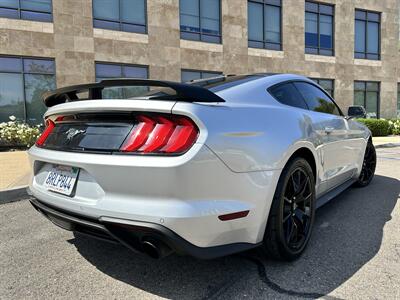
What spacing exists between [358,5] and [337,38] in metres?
2.78

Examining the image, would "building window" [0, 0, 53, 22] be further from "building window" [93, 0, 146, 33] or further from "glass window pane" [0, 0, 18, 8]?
"building window" [93, 0, 146, 33]

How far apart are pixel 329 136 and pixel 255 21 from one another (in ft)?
50.2

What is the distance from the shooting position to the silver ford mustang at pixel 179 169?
6.55ft

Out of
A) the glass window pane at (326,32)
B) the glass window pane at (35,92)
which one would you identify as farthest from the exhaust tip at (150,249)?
the glass window pane at (326,32)

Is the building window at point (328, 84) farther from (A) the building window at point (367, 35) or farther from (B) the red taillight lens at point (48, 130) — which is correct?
(B) the red taillight lens at point (48, 130)

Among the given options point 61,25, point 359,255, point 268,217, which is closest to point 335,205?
point 359,255

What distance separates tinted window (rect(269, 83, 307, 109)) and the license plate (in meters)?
1.72

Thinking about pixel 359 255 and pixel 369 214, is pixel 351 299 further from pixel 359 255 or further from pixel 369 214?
pixel 369 214

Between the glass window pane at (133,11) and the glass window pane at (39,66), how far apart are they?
11.5ft

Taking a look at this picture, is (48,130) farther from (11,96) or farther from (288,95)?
(11,96)

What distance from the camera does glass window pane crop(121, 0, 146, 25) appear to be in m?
14.2

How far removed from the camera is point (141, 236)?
2025 millimetres

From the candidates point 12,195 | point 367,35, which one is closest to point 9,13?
point 12,195

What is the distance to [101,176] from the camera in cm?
213
